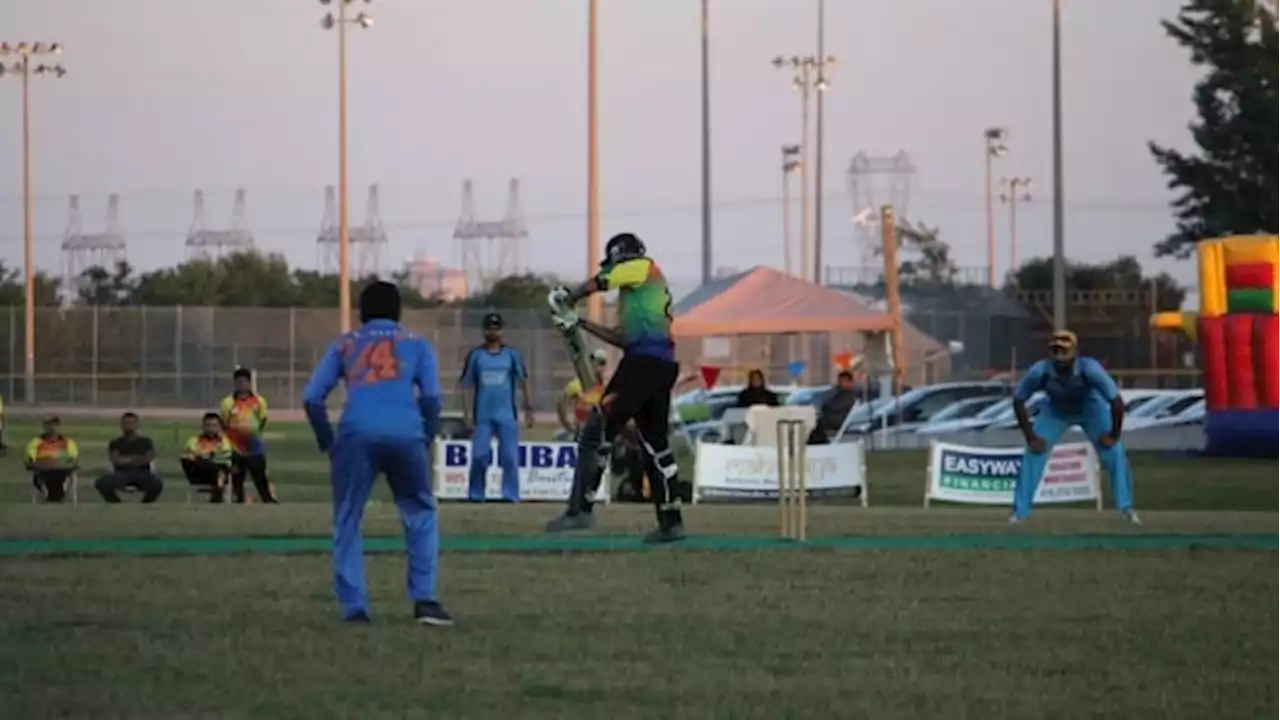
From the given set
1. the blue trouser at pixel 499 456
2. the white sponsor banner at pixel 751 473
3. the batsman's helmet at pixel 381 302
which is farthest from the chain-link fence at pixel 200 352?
the batsman's helmet at pixel 381 302

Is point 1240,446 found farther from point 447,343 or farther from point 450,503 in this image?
point 447,343

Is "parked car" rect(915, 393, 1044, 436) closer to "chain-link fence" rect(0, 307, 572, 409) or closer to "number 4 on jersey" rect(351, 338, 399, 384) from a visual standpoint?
"chain-link fence" rect(0, 307, 572, 409)

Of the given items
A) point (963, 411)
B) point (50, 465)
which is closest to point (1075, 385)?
point (50, 465)

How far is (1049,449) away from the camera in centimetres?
2180

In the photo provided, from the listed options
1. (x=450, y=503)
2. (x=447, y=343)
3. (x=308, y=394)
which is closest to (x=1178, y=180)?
(x=447, y=343)

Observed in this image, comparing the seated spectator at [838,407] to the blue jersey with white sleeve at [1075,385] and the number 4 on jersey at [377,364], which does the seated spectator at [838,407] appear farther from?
the number 4 on jersey at [377,364]

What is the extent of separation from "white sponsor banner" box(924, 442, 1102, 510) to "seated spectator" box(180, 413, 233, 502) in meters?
7.81

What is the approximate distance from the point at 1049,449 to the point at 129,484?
11525mm

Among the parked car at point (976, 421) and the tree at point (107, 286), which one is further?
the tree at point (107, 286)

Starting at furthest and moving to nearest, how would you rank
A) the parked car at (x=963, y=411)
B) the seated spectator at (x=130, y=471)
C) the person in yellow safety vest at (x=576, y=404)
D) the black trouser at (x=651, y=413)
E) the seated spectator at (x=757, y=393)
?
the parked car at (x=963, y=411) → the seated spectator at (x=757, y=393) → the seated spectator at (x=130, y=471) → the person in yellow safety vest at (x=576, y=404) → the black trouser at (x=651, y=413)

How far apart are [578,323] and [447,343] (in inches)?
2100

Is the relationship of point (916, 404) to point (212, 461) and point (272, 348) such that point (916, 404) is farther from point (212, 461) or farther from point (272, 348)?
point (212, 461)

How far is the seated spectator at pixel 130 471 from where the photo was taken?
28859mm

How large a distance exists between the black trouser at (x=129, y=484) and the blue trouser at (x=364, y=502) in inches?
653
